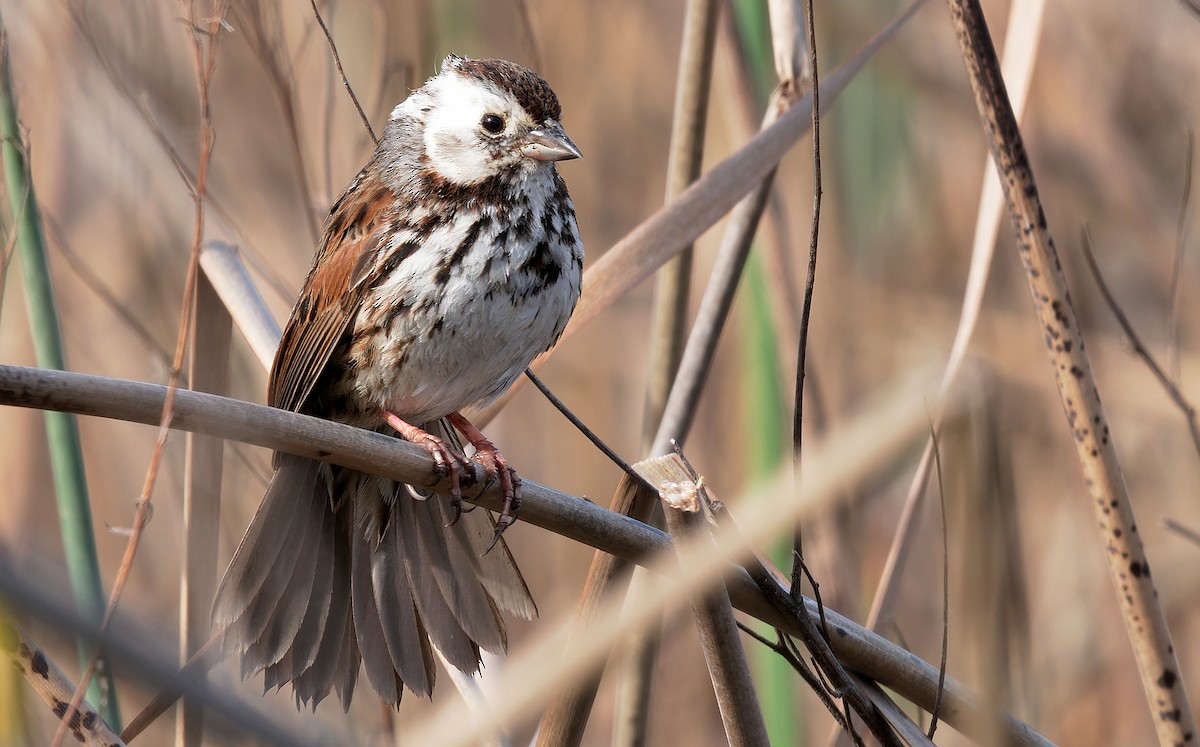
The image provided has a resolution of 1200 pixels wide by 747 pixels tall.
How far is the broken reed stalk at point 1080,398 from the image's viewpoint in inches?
60.3

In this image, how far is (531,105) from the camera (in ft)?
6.42

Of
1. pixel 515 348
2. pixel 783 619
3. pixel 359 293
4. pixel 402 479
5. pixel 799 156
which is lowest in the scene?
pixel 783 619

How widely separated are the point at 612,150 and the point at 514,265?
1.58 meters

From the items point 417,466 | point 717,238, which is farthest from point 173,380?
point 717,238

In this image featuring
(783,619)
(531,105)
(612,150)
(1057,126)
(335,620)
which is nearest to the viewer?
(783,619)

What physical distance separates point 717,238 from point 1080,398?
1730 mm

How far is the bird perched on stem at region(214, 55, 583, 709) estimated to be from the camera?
1770 mm

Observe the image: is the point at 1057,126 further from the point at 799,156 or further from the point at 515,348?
the point at 515,348

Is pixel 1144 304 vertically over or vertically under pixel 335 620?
over

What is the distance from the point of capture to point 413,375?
1.89 meters

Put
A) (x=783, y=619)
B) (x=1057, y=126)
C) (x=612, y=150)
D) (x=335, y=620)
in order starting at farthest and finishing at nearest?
(x=612, y=150)
(x=1057, y=126)
(x=335, y=620)
(x=783, y=619)

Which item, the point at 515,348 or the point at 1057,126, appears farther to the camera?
the point at 1057,126

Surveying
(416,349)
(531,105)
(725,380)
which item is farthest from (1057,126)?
(416,349)

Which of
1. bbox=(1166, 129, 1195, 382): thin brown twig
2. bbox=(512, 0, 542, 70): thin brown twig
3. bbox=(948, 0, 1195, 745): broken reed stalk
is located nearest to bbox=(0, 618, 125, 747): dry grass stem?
bbox=(948, 0, 1195, 745): broken reed stalk
